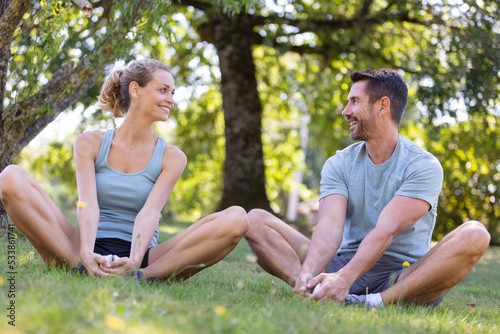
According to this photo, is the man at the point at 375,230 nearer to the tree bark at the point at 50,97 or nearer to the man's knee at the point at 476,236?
the man's knee at the point at 476,236

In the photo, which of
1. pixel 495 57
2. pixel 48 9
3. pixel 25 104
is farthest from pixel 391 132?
pixel 495 57

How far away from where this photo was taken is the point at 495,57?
863 cm

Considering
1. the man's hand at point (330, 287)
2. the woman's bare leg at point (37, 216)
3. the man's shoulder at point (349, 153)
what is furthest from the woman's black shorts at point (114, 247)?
the man's shoulder at point (349, 153)

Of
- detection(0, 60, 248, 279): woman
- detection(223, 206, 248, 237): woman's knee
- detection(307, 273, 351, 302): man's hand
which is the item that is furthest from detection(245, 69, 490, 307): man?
detection(0, 60, 248, 279): woman

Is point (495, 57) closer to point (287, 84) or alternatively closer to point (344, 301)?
point (287, 84)

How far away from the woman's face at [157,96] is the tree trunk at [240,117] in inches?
252

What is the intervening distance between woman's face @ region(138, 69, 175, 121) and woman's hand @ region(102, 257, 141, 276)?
3.57 ft

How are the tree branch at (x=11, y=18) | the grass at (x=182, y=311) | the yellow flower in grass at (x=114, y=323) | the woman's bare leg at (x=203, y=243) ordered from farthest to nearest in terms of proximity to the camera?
the tree branch at (x=11, y=18) < the woman's bare leg at (x=203, y=243) < the grass at (x=182, y=311) < the yellow flower in grass at (x=114, y=323)

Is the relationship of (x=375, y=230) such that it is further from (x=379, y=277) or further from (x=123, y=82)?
(x=123, y=82)

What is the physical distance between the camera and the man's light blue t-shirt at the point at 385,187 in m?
3.48

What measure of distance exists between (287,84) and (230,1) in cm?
846

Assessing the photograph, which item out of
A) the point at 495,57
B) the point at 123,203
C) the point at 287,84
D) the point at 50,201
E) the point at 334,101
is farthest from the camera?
the point at 287,84

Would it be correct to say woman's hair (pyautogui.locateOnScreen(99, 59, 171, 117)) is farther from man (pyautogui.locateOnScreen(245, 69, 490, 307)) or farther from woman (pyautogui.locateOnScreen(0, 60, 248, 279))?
man (pyautogui.locateOnScreen(245, 69, 490, 307))

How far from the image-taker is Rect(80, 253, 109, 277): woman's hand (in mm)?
3137
